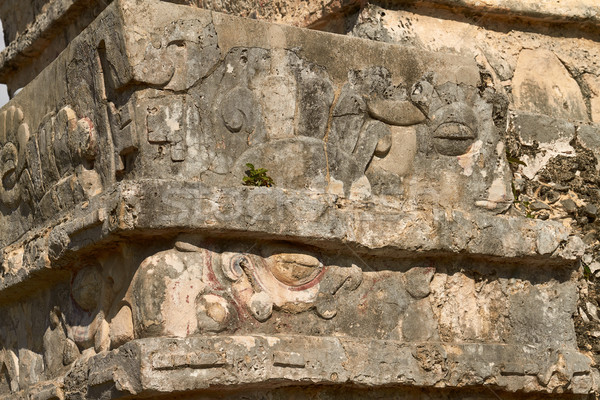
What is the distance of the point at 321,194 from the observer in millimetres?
4711

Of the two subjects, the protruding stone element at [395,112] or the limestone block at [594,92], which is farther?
the limestone block at [594,92]

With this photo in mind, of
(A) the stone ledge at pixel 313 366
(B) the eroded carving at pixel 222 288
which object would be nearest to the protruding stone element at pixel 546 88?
(A) the stone ledge at pixel 313 366

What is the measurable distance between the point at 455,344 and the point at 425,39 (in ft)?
5.30

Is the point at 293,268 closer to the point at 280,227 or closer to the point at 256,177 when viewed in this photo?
the point at 280,227

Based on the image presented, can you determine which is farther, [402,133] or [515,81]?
[515,81]

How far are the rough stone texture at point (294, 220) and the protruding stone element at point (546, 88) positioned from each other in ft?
0.42

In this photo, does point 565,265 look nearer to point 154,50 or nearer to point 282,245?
point 282,245

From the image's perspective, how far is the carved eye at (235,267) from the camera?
4.55m

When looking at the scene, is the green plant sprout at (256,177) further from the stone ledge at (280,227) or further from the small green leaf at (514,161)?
the small green leaf at (514,161)

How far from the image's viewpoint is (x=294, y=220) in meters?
4.60

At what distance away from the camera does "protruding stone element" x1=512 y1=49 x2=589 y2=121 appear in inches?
227

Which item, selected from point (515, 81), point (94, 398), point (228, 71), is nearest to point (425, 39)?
point (515, 81)

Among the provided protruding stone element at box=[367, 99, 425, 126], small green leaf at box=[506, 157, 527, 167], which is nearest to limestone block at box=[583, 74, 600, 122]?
small green leaf at box=[506, 157, 527, 167]

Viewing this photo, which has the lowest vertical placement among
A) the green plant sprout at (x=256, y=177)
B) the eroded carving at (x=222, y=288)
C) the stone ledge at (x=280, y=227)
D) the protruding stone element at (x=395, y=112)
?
the eroded carving at (x=222, y=288)
